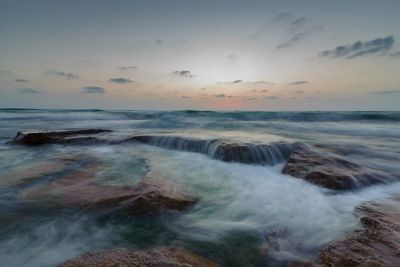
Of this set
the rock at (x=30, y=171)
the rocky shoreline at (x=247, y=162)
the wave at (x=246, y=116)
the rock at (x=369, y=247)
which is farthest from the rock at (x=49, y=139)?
the wave at (x=246, y=116)

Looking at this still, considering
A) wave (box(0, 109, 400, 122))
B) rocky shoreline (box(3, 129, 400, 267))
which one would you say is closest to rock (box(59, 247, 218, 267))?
rocky shoreline (box(3, 129, 400, 267))

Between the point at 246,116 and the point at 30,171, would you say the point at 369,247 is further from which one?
the point at 246,116

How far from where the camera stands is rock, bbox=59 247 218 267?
75.0 inches

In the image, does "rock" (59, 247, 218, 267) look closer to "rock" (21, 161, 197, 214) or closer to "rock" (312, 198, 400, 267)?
"rock" (312, 198, 400, 267)

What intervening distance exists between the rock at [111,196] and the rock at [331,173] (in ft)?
7.66

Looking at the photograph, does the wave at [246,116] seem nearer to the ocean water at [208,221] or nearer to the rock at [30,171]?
the rock at [30,171]

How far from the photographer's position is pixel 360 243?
233 centimetres

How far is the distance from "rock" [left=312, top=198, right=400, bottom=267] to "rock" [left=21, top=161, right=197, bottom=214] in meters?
1.91

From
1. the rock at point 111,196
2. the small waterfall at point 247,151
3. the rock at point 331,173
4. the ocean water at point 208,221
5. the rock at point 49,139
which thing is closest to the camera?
the ocean water at point 208,221

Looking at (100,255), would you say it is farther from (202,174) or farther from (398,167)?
(398,167)

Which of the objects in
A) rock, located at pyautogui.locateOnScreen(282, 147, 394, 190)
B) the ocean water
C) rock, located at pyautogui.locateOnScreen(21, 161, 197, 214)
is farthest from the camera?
rock, located at pyautogui.locateOnScreen(282, 147, 394, 190)

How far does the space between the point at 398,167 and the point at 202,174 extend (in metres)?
4.70

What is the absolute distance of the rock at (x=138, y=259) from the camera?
190 cm

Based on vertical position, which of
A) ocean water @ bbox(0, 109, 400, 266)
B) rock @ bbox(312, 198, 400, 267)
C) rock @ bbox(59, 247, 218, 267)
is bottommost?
ocean water @ bbox(0, 109, 400, 266)
